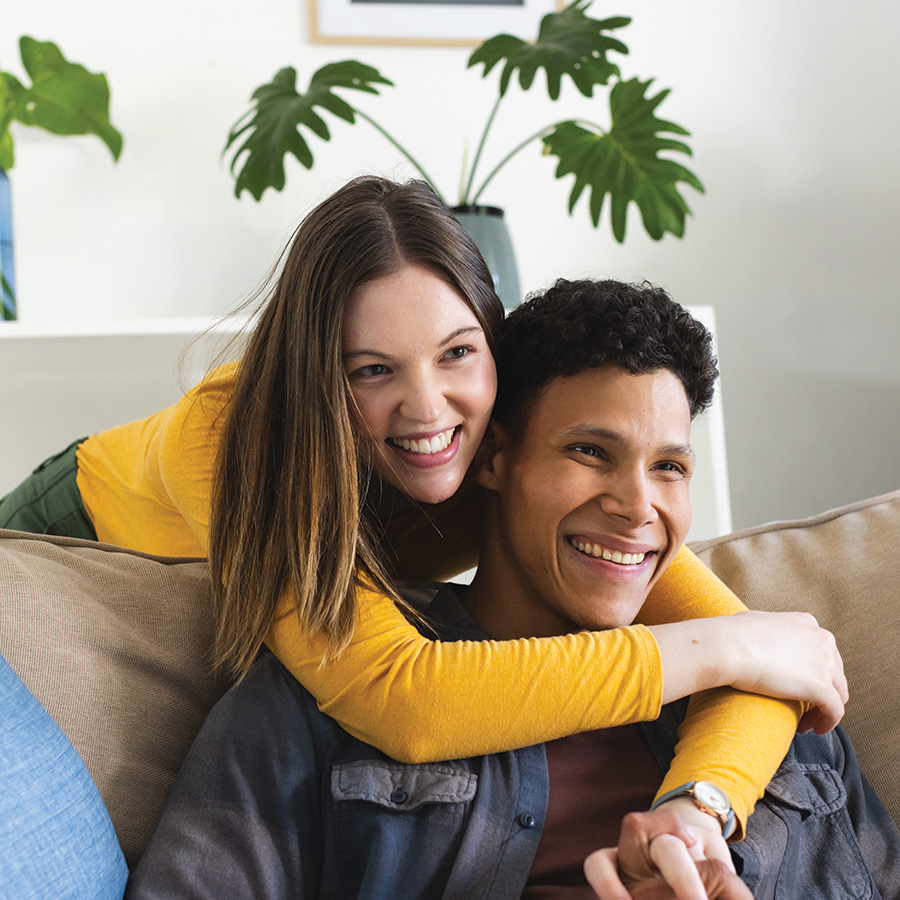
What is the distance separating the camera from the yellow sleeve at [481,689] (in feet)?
2.90

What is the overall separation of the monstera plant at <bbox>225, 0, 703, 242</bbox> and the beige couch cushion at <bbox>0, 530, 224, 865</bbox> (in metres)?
1.17

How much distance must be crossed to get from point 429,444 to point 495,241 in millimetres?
1132

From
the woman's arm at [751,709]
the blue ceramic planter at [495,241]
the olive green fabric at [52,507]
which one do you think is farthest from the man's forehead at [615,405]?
the blue ceramic planter at [495,241]

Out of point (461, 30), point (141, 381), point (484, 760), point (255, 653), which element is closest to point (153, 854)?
point (255, 653)

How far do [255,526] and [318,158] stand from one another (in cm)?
160

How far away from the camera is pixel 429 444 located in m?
1.05

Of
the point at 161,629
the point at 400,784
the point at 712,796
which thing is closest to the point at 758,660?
the point at 712,796

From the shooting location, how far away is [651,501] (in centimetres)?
102

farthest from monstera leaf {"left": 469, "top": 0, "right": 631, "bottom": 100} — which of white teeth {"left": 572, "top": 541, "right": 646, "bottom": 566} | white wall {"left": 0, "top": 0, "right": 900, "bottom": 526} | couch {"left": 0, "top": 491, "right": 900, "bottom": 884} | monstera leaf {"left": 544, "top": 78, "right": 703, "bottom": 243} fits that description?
white teeth {"left": 572, "top": 541, "right": 646, "bottom": 566}

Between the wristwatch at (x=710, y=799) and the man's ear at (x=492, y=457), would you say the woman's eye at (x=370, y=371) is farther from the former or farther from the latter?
the wristwatch at (x=710, y=799)

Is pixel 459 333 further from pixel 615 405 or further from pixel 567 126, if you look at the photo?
pixel 567 126

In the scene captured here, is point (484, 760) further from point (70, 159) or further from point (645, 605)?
point (70, 159)

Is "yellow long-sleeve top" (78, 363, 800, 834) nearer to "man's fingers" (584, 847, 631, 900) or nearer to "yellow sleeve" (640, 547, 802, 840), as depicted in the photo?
"yellow sleeve" (640, 547, 802, 840)

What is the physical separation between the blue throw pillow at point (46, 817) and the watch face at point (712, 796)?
0.51 meters
